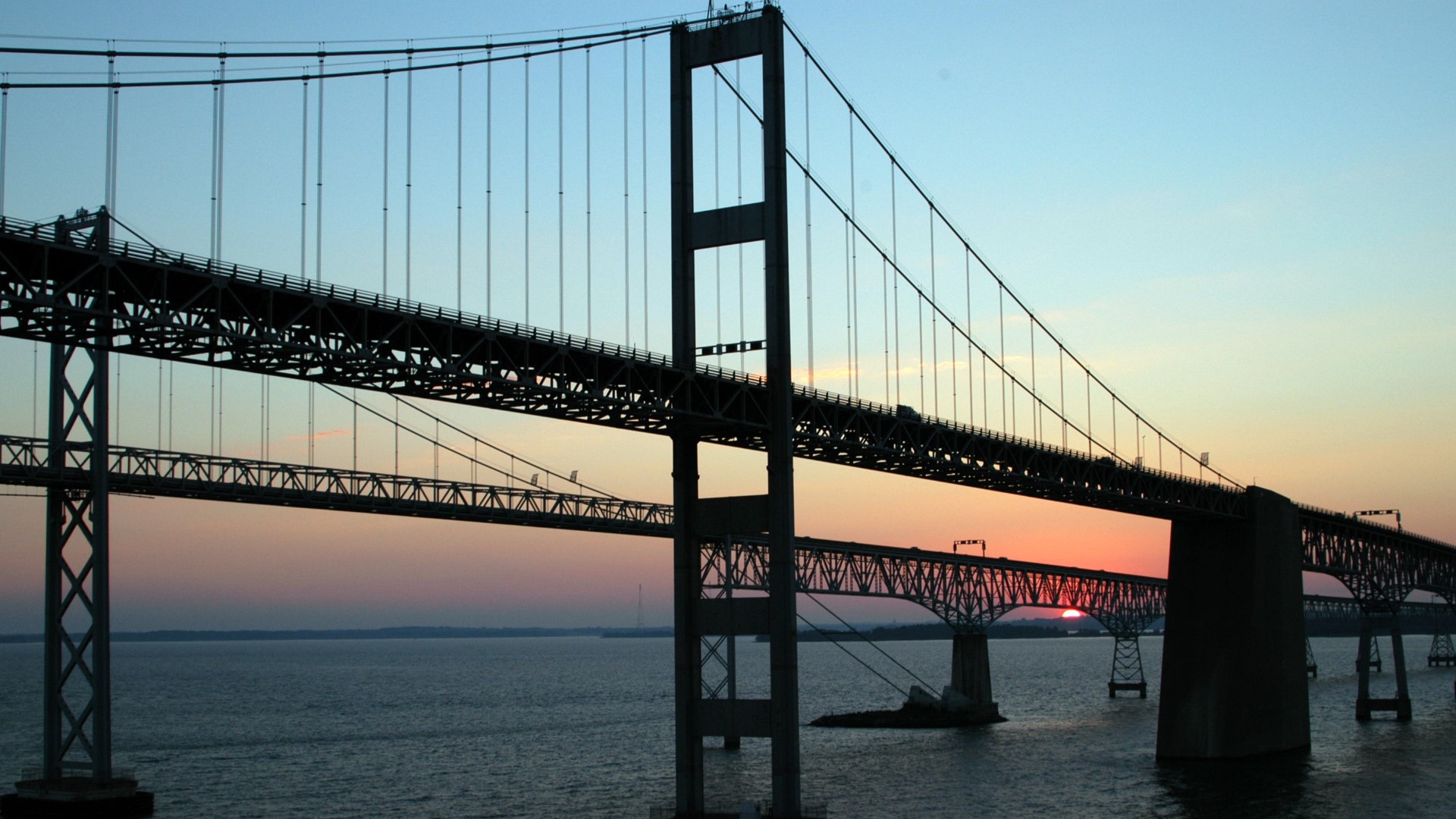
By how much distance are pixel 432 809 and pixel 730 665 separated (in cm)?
2150

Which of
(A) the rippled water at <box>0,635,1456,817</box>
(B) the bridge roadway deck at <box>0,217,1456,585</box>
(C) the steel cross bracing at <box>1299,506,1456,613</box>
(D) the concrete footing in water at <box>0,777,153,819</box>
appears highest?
(B) the bridge roadway deck at <box>0,217,1456,585</box>

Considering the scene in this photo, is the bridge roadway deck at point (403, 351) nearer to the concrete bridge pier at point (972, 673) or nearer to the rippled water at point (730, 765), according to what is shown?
the rippled water at point (730, 765)

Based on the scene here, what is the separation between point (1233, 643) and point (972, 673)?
129 feet

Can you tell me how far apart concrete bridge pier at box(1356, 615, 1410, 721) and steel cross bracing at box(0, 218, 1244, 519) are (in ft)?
197

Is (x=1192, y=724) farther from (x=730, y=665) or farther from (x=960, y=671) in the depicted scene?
(x=960, y=671)

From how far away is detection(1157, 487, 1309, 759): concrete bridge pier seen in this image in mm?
75375

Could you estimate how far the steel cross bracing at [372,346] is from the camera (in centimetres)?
3453

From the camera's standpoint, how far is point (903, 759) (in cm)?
8088

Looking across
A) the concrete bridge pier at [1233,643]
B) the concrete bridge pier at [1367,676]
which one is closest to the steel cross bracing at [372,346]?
the concrete bridge pier at [1233,643]

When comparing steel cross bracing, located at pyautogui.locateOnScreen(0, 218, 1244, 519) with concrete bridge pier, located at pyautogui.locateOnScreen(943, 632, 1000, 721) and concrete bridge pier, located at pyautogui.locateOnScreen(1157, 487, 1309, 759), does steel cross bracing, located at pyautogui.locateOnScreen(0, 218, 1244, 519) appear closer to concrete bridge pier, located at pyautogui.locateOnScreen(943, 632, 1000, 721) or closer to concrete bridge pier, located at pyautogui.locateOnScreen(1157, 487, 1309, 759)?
concrete bridge pier, located at pyautogui.locateOnScreen(1157, 487, 1309, 759)

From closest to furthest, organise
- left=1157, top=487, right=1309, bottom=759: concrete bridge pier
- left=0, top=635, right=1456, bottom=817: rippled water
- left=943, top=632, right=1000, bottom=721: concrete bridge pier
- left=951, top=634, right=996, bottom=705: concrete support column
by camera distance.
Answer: left=0, top=635, right=1456, bottom=817: rippled water
left=1157, top=487, right=1309, bottom=759: concrete bridge pier
left=943, top=632, right=1000, bottom=721: concrete bridge pier
left=951, top=634, right=996, bottom=705: concrete support column

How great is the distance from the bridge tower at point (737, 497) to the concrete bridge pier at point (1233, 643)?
34586 millimetres

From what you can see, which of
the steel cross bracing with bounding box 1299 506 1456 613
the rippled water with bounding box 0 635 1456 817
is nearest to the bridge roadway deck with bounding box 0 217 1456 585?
the rippled water with bounding box 0 635 1456 817

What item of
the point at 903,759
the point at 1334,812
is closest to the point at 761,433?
the point at 1334,812
